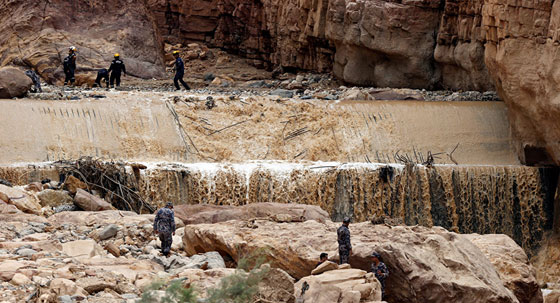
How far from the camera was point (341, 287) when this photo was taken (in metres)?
9.26

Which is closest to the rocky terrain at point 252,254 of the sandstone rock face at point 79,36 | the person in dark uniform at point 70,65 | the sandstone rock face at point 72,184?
the sandstone rock face at point 72,184

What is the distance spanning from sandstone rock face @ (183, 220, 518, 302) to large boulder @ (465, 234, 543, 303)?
2.60 feet

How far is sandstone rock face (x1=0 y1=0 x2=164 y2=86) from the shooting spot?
28062 millimetres

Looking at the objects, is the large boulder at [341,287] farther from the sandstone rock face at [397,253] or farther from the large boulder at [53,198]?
the large boulder at [53,198]

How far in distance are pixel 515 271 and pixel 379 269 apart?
9.73 ft

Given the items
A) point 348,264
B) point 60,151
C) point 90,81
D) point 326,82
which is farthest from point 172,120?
point 348,264

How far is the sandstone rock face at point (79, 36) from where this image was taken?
28062 mm

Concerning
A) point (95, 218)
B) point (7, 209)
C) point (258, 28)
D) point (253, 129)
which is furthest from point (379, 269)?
point (258, 28)

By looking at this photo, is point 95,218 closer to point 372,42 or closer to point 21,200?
point 21,200

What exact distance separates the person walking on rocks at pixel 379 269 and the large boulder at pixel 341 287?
2.20ft

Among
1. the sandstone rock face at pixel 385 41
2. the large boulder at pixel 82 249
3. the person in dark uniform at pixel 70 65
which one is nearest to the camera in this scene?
the large boulder at pixel 82 249

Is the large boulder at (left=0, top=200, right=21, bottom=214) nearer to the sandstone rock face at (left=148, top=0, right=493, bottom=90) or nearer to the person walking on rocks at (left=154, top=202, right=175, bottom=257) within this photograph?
the person walking on rocks at (left=154, top=202, right=175, bottom=257)

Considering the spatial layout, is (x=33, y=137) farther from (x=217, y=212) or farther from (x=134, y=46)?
(x=134, y=46)

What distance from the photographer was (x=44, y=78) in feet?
91.1
